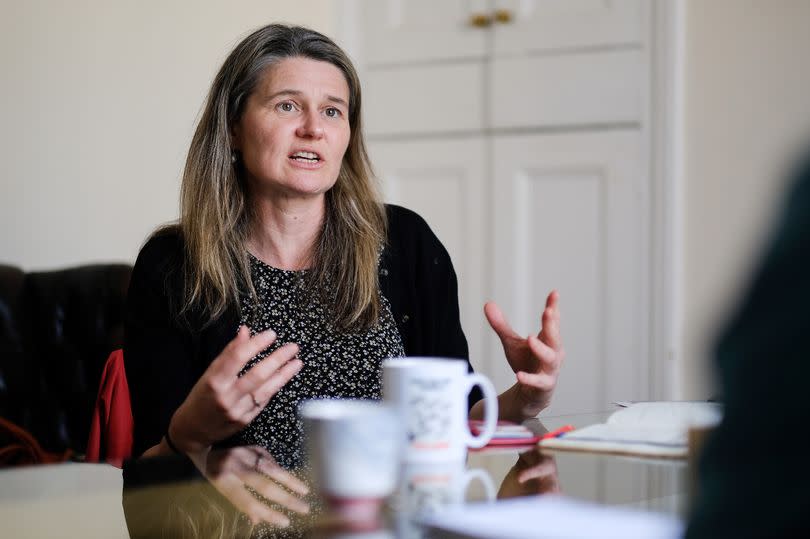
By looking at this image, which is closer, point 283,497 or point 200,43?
point 283,497

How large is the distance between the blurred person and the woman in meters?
1.16

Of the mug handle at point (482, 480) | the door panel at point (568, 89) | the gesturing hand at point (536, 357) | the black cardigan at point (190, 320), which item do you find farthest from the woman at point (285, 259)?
the door panel at point (568, 89)

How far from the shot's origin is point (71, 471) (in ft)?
4.00

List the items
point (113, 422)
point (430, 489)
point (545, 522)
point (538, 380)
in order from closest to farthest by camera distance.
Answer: point (545, 522) → point (430, 489) → point (538, 380) → point (113, 422)

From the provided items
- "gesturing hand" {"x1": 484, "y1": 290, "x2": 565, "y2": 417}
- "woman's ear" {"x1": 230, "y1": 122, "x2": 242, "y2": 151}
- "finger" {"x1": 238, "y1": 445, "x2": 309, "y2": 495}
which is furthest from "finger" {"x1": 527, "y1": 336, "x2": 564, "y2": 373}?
"woman's ear" {"x1": 230, "y1": 122, "x2": 242, "y2": 151}

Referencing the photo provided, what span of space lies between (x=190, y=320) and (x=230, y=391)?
49 centimetres

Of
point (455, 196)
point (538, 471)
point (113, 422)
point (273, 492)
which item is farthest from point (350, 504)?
point (455, 196)

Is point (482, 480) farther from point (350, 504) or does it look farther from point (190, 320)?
point (190, 320)

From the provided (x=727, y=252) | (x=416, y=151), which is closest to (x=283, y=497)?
(x=727, y=252)

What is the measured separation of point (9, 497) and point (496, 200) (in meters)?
2.52

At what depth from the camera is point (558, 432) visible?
1263mm

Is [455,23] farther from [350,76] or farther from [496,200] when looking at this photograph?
[350,76]

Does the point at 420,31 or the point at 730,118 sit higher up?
the point at 420,31

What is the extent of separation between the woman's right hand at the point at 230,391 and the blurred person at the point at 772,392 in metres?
0.82
